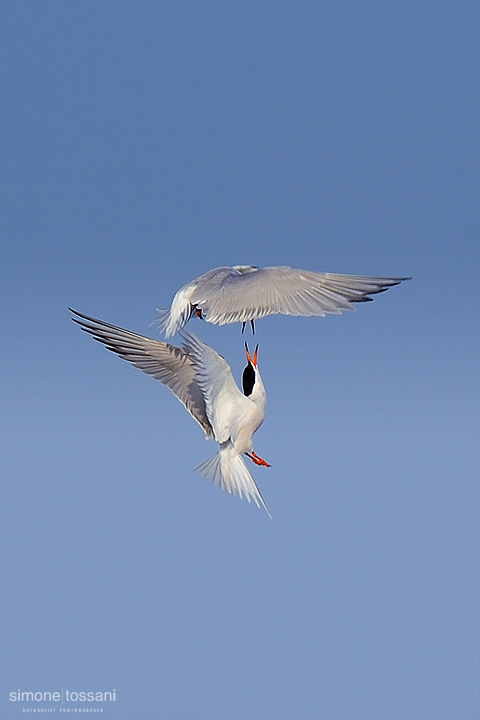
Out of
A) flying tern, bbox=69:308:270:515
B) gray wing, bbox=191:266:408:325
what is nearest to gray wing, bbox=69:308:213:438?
flying tern, bbox=69:308:270:515

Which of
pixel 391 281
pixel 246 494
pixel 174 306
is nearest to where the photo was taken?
pixel 391 281

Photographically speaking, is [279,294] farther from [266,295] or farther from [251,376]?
[251,376]

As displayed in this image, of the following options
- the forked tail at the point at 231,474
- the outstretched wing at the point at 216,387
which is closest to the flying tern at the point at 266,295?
the outstretched wing at the point at 216,387

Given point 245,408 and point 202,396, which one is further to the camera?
point 202,396

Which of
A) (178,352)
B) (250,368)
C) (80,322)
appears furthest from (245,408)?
(80,322)

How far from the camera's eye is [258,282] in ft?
10.4

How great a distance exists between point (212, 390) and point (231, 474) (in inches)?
11.1

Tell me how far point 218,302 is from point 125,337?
21.1 inches

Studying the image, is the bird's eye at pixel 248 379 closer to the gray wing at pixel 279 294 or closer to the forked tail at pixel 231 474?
the forked tail at pixel 231 474

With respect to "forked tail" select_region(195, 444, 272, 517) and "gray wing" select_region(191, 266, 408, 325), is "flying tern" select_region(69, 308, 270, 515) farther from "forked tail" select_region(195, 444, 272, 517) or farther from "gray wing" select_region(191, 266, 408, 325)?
"gray wing" select_region(191, 266, 408, 325)

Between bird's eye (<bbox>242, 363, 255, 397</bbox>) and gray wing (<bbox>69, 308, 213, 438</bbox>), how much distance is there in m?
0.21

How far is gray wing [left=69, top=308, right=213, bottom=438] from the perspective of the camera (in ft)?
11.6

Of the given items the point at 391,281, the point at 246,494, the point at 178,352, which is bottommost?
the point at 246,494

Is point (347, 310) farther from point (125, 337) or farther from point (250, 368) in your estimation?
point (125, 337)
